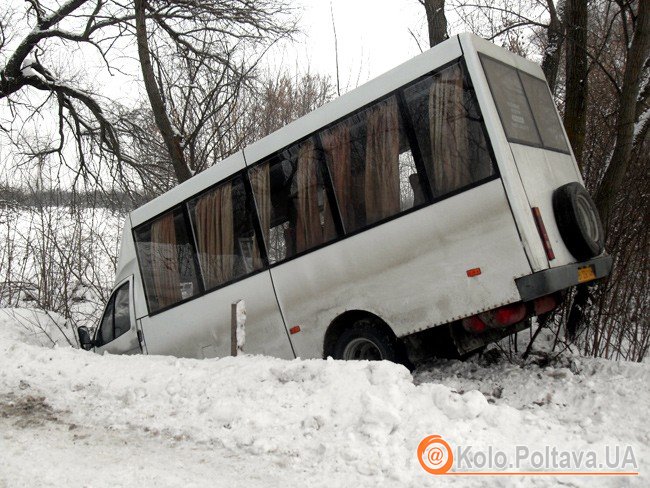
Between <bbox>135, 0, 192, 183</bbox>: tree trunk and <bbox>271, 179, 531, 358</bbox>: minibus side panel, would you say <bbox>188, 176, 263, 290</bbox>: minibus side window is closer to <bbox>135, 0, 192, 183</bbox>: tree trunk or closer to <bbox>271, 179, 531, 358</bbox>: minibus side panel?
<bbox>271, 179, 531, 358</bbox>: minibus side panel

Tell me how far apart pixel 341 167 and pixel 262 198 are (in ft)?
3.73

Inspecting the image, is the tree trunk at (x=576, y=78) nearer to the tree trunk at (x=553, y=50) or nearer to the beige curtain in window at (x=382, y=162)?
the tree trunk at (x=553, y=50)

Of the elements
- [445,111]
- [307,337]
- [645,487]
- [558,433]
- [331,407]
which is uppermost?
[445,111]

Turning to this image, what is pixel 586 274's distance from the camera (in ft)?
16.6

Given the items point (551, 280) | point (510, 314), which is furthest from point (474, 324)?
point (551, 280)

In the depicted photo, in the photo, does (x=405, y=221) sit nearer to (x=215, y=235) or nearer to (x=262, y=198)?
(x=262, y=198)

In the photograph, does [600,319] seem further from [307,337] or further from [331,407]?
[331,407]

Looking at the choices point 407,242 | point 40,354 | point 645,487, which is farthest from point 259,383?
point 40,354

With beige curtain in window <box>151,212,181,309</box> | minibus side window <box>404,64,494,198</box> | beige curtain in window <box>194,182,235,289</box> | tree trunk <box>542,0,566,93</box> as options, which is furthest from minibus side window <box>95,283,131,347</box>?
tree trunk <box>542,0,566,93</box>

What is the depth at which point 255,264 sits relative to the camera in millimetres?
6395

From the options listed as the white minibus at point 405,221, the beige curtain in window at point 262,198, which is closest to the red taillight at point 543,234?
the white minibus at point 405,221

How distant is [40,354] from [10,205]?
8.44 metres

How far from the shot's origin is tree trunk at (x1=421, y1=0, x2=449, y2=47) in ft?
27.2

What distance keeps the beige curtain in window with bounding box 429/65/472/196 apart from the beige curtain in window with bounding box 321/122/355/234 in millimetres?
934
